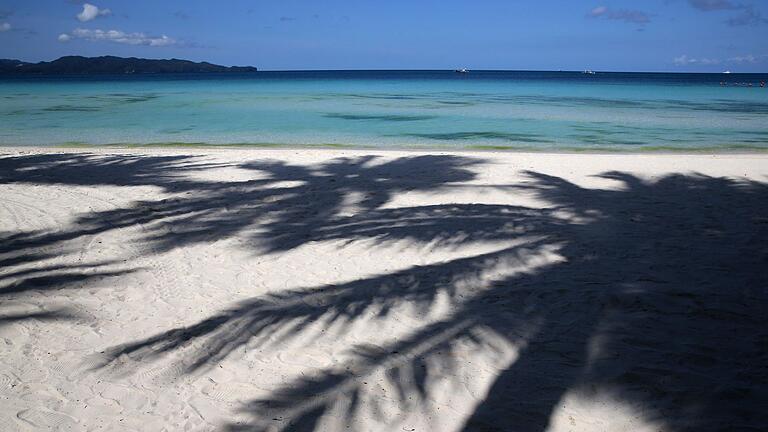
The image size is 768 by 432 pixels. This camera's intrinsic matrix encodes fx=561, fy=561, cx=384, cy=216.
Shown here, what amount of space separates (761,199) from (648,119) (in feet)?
53.7

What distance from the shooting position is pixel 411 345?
3.70 meters

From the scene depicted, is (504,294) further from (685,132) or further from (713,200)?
(685,132)

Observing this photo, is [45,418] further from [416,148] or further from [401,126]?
[401,126]

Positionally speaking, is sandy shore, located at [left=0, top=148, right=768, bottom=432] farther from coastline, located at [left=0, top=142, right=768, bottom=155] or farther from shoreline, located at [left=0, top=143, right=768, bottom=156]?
coastline, located at [left=0, top=142, right=768, bottom=155]

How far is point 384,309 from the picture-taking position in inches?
168

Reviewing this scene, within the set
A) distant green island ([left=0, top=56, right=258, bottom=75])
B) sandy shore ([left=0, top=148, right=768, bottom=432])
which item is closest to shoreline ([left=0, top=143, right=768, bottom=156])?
sandy shore ([left=0, top=148, right=768, bottom=432])

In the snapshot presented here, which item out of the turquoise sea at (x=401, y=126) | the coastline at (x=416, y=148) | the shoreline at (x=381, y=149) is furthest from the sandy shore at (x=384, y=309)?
the turquoise sea at (x=401, y=126)

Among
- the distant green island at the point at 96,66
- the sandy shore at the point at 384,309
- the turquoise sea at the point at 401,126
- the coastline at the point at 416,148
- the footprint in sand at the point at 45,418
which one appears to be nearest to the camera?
the footprint in sand at the point at 45,418

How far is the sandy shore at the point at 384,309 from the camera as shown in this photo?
303 centimetres

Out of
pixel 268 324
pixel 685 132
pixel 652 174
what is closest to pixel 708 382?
pixel 268 324

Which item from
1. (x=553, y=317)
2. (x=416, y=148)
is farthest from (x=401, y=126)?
(x=553, y=317)

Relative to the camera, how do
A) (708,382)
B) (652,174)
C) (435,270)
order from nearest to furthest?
(708,382) < (435,270) < (652,174)

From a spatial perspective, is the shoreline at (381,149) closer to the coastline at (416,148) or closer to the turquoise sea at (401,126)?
the coastline at (416,148)

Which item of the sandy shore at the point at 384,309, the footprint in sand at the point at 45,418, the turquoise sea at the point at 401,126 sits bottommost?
the footprint in sand at the point at 45,418
